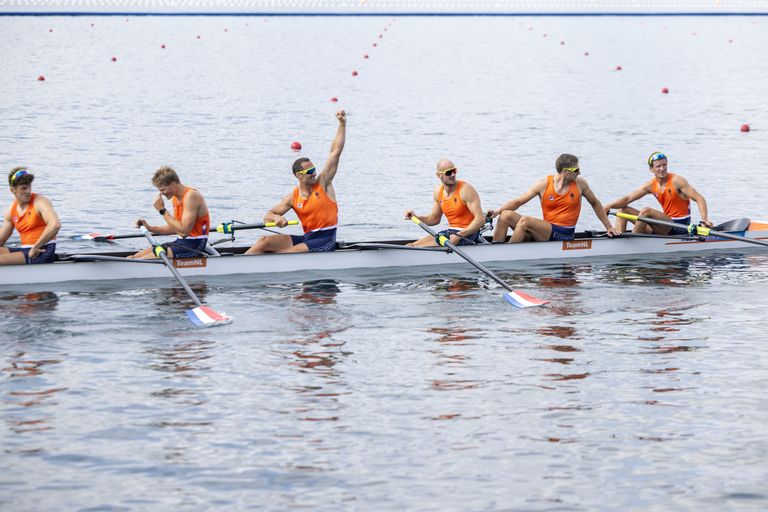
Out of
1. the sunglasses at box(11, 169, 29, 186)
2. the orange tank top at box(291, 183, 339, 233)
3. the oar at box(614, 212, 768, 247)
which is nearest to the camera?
the sunglasses at box(11, 169, 29, 186)

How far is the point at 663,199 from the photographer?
1928 centimetres

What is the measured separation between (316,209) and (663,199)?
5.48 meters

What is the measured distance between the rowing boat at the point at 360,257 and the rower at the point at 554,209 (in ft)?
0.64

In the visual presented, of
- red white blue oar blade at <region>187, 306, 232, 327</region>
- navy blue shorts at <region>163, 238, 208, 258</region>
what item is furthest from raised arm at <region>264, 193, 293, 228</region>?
red white blue oar blade at <region>187, 306, 232, 327</region>

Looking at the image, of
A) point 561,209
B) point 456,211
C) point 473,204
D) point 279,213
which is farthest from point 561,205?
point 279,213

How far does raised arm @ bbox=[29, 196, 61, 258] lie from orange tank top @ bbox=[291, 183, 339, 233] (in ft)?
10.8

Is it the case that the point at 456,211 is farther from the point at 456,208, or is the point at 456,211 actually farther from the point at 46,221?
the point at 46,221

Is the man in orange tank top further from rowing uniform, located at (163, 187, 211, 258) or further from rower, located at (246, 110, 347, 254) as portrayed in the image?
rowing uniform, located at (163, 187, 211, 258)

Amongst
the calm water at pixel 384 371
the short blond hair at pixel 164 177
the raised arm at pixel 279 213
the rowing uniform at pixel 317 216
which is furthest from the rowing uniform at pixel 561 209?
the short blond hair at pixel 164 177

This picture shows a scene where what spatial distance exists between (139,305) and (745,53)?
61093 mm

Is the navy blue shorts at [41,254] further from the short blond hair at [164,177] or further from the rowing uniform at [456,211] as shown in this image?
the rowing uniform at [456,211]

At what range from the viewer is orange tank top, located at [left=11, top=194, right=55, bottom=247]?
53.0 ft

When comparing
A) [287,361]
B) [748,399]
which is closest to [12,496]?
[287,361]

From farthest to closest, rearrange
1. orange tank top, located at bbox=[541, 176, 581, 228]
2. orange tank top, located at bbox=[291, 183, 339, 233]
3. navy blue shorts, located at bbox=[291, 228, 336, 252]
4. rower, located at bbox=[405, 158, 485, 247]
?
1. orange tank top, located at bbox=[541, 176, 581, 228]
2. navy blue shorts, located at bbox=[291, 228, 336, 252]
3. rower, located at bbox=[405, 158, 485, 247]
4. orange tank top, located at bbox=[291, 183, 339, 233]
